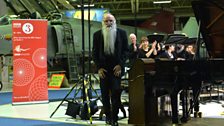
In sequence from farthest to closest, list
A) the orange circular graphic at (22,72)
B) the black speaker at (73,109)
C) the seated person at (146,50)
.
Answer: the orange circular graphic at (22,72), the seated person at (146,50), the black speaker at (73,109)

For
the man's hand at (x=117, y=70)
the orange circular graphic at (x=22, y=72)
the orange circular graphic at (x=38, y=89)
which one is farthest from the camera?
the orange circular graphic at (x=38, y=89)

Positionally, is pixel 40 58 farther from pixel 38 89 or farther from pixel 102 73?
pixel 102 73

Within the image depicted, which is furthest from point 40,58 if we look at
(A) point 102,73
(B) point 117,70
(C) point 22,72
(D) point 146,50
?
(B) point 117,70

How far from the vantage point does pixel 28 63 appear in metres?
9.08

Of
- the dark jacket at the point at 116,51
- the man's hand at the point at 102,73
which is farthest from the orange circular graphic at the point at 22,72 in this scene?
the man's hand at the point at 102,73

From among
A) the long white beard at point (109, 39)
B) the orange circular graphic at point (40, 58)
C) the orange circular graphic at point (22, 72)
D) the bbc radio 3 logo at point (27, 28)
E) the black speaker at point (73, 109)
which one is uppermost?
Answer: the bbc radio 3 logo at point (27, 28)

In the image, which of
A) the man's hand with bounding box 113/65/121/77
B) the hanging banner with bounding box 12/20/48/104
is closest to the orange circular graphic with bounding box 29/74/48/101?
the hanging banner with bounding box 12/20/48/104

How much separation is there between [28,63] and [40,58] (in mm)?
319

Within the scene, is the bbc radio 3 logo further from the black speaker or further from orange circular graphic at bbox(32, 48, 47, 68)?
the black speaker

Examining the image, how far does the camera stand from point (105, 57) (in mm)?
6129

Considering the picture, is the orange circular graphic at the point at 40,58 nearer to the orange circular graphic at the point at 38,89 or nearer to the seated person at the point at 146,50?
the orange circular graphic at the point at 38,89

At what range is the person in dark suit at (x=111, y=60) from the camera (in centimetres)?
605

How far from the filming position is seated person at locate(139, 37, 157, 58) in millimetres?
8172

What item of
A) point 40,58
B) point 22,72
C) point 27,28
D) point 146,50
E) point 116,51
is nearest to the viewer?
point 116,51
